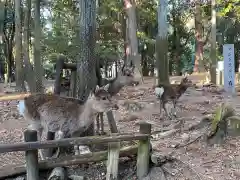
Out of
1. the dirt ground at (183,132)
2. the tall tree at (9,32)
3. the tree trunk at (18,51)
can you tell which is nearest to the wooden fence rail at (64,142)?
the dirt ground at (183,132)

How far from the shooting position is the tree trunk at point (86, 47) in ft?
A: 24.0

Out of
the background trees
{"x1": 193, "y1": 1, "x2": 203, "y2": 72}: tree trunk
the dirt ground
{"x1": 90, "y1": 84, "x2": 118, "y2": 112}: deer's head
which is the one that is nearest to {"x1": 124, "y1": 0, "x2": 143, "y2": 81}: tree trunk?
the background trees

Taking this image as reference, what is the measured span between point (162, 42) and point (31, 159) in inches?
323

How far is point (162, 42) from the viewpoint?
12750 millimetres

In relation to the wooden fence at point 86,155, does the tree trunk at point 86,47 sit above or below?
above

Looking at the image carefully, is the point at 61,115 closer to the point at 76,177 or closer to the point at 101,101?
the point at 101,101

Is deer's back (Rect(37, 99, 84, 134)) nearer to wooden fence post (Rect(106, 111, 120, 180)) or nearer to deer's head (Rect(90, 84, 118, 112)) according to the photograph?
deer's head (Rect(90, 84, 118, 112))

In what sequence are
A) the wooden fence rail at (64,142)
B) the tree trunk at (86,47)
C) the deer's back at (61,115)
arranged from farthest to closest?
the tree trunk at (86,47)
the deer's back at (61,115)
the wooden fence rail at (64,142)

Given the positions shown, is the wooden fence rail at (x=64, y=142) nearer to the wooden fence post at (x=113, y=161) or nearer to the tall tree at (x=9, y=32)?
the wooden fence post at (x=113, y=161)

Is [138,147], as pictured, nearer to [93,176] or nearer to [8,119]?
[93,176]

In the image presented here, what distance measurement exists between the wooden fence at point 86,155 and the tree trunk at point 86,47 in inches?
62.2

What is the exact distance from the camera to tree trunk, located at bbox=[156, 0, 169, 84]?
12.4 m

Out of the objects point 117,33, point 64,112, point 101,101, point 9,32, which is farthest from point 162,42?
point 9,32

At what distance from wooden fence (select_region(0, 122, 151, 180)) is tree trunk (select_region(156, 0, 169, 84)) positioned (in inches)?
275
